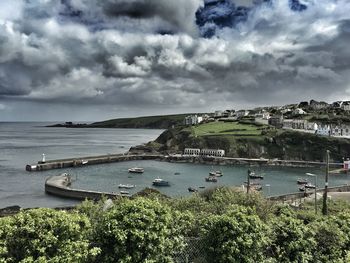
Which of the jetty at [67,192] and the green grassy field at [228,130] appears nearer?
the jetty at [67,192]

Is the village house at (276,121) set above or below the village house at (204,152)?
above

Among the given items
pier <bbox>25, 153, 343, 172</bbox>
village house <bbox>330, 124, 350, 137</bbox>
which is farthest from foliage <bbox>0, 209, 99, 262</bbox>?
village house <bbox>330, 124, 350, 137</bbox>

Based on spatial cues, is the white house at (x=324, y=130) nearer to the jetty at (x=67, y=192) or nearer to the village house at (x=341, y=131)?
the village house at (x=341, y=131)

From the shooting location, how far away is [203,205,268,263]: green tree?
14703 millimetres

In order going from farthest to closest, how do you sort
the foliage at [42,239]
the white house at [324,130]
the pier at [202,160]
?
the white house at [324,130] < the pier at [202,160] < the foliage at [42,239]

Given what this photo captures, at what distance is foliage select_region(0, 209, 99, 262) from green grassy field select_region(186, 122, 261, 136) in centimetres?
14293

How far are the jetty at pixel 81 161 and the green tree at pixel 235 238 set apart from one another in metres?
97.1

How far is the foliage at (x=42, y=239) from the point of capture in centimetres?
1194

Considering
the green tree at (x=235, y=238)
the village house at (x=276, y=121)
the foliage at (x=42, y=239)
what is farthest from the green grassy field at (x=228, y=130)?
the foliage at (x=42, y=239)

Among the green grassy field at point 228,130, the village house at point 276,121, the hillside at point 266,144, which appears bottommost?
the hillside at point 266,144

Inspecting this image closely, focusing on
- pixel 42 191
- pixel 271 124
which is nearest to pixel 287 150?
pixel 271 124

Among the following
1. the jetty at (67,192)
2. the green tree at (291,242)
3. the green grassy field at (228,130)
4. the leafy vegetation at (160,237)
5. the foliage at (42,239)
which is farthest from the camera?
the green grassy field at (228,130)

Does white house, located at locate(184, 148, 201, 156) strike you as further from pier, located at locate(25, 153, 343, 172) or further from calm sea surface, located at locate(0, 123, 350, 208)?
calm sea surface, located at locate(0, 123, 350, 208)

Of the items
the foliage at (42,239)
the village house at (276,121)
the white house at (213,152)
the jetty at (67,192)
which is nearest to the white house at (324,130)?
the village house at (276,121)
